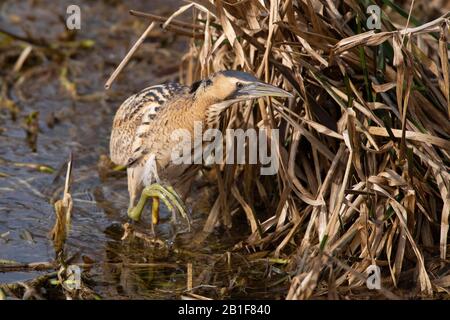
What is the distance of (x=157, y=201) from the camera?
406 centimetres

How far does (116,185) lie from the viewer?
15.0 ft

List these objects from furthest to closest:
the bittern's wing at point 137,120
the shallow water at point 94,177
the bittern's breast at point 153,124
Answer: the bittern's wing at point 137,120
the bittern's breast at point 153,124
the shallow water at point 94,177

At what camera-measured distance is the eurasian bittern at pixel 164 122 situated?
354 cm

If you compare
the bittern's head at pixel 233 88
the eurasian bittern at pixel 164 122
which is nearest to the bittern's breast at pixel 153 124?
the eurasian bittern at pixel 164 122

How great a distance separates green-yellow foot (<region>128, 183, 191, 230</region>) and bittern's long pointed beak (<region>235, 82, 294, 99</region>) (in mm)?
538

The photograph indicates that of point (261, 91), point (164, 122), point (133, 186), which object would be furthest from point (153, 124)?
point (261, 91)

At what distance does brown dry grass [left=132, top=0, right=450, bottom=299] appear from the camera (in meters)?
3.46

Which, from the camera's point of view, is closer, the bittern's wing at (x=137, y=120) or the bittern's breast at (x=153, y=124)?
the bittern's breast at (x=153, y=124)

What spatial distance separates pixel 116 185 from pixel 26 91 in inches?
51.1

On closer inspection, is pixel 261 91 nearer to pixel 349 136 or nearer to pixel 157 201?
pixel 349 136

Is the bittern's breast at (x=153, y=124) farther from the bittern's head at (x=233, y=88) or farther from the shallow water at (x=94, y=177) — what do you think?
the shallow water at (x=94, y=177)
